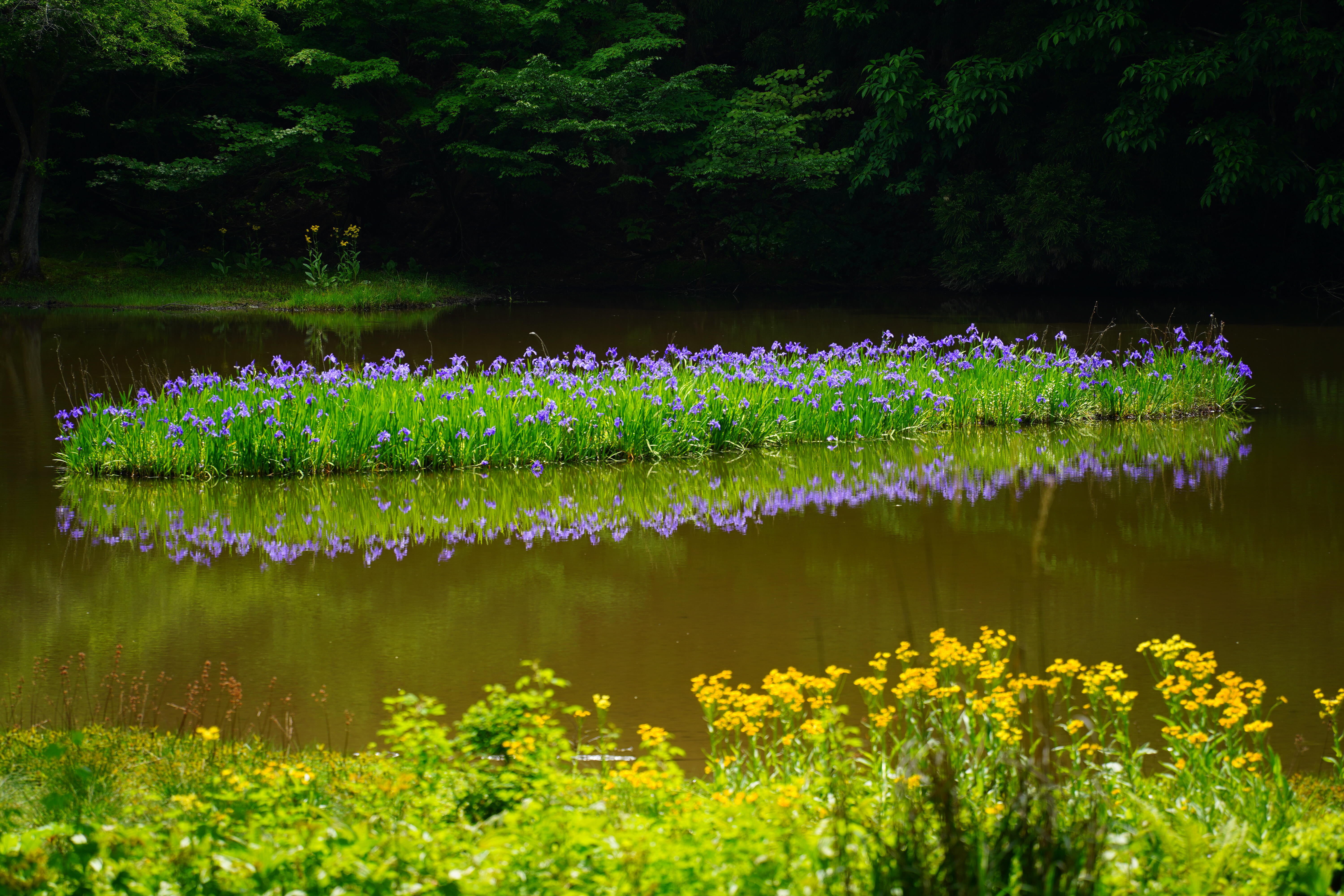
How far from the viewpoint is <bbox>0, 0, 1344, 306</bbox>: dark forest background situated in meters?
20.5

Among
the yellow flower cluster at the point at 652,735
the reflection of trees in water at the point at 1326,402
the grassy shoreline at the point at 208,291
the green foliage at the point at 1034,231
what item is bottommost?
the yellow flower cluster at the point at 652,735

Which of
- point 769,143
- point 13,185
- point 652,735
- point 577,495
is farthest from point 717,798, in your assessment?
point 13,185

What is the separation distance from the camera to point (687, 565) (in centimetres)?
618

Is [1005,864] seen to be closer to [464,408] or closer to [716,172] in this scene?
[464,408]

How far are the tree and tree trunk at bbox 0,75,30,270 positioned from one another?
3 cm

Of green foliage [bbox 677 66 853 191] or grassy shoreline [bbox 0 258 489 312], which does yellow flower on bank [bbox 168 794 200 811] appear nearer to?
grassy shoreline [bbox 0 258 489 312]

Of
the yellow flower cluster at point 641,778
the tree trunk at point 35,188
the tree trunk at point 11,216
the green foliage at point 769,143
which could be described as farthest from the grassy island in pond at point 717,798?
the green foliage at point 769,143

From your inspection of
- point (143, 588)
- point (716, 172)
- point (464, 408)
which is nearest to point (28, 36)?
point (716, 172)

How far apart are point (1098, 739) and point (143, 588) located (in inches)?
168

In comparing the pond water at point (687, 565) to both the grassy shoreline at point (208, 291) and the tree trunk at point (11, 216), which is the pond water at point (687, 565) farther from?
the tree trunk at point (11, 216)

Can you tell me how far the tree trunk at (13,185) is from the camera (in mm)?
20719

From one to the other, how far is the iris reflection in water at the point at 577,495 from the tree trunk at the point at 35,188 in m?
15.2

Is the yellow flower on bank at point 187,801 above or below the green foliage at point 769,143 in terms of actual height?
below

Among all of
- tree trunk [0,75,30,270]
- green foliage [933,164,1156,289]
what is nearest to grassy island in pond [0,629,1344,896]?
tree trunk [0,75,30,270]
